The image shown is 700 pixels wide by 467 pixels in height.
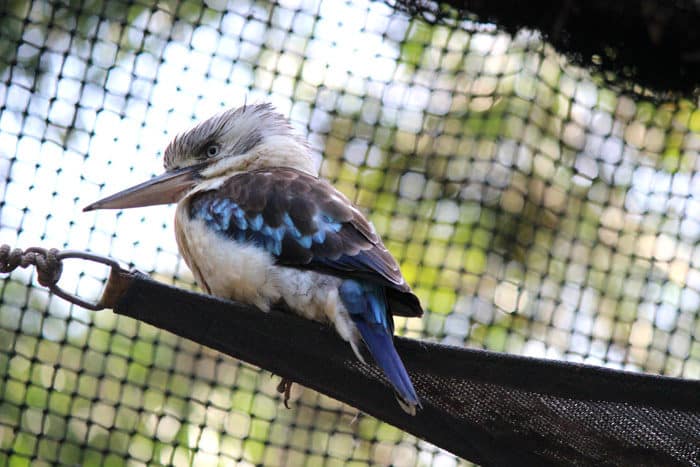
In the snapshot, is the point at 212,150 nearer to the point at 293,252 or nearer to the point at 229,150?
the point at 229,150

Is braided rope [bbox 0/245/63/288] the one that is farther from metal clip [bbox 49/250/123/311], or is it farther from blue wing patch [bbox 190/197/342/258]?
blue wing patch [bbox 190/197/342/258]

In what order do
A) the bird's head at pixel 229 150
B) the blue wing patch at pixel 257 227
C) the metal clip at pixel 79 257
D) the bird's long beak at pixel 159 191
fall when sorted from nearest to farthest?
1. the metal clip at pixel 79 257
2. the blue wing patch at pixel 257 227
3. the bird's long beak at pixel 159 191
4. the bird's head at pixel 229 150

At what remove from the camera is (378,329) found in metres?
2.18

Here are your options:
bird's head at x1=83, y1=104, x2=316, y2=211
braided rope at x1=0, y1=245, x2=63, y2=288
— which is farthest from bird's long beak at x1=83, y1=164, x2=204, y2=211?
braided rope at x1=0, y1=245, x2=63, y2=288

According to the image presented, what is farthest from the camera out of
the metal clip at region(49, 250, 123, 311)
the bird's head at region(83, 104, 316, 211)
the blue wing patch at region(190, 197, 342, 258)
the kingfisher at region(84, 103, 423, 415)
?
the bird's head at region(83, 104, 316, 211)

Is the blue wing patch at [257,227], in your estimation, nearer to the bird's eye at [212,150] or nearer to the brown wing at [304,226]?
the brown wing at [304,226]

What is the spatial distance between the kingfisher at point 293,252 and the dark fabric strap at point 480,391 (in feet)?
0.29

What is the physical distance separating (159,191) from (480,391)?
107 cm

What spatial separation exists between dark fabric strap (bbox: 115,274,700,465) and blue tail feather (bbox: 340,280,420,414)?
0.06 metres

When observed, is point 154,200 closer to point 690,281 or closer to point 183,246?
point 183,246

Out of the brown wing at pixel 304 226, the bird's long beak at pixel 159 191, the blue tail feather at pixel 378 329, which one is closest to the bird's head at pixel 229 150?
the bird's long beak at pixel 159 191

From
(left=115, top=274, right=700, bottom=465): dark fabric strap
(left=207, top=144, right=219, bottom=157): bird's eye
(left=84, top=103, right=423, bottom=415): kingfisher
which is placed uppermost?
(left=207, top=144, right=219, bottom=157): bird's eye

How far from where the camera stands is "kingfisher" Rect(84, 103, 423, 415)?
7.36 feet

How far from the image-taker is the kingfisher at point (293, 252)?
2244 millimetres
